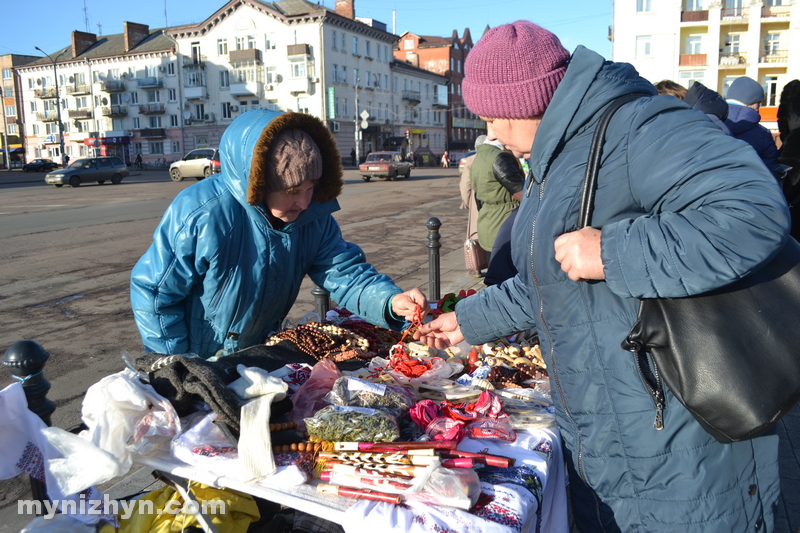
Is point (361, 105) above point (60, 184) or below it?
above

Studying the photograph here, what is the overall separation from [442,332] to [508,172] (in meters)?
3.80

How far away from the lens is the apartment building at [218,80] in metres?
58.3

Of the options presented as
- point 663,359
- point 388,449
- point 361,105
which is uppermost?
point 361,105

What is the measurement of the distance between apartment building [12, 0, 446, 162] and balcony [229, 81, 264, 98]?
0.11 meters

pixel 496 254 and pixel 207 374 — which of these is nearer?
pixel 207 374

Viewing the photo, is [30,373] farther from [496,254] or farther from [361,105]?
[361,105]

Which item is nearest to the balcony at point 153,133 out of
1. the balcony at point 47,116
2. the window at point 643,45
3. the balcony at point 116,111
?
the balcony at point 116,111

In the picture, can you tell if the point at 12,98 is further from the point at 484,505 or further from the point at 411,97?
the point at 484,505

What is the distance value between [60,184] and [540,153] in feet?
118

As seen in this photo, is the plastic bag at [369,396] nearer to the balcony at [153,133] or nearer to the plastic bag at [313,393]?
the plastic bag at [313,393]

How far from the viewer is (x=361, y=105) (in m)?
63.3

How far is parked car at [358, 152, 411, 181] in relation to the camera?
34156 mm

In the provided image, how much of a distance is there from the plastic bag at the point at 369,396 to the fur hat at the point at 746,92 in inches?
224

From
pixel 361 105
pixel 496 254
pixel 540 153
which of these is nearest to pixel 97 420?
pixel 540 153
